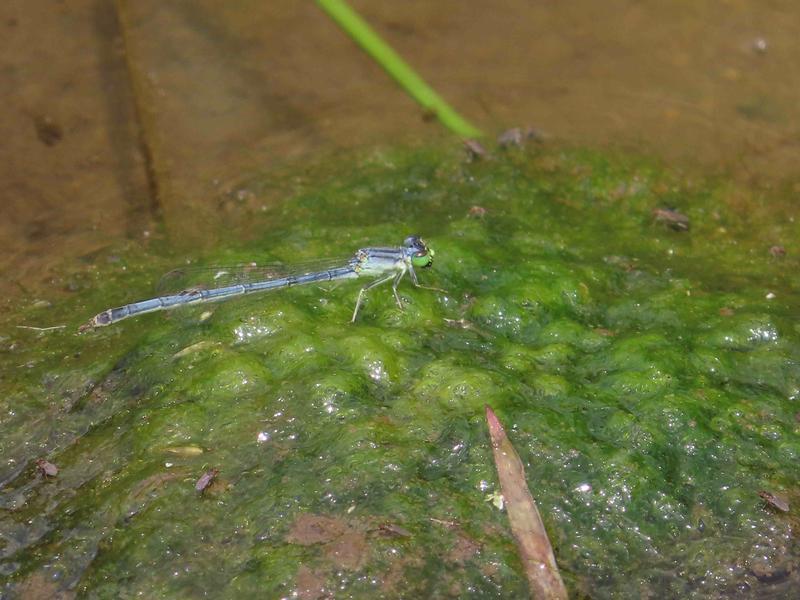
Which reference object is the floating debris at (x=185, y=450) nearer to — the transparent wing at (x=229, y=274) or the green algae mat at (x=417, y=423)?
the green algae mat at (x=417, y=423)

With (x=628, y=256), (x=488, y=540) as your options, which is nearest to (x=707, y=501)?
(x=488, y=540)

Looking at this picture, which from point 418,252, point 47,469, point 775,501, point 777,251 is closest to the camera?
point 775,501

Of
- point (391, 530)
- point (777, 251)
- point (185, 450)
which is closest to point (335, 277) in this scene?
point (185, 450)

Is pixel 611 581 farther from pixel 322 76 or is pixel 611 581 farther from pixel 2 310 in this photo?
pixel 322 76

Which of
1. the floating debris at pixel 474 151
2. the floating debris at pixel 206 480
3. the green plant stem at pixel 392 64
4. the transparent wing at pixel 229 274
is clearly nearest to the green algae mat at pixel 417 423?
the floating debris at pixel 206 480

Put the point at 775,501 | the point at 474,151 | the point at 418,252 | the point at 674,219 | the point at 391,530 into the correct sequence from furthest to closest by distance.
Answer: the point at 474,151 → the point at 674,219 → the point at 418,252 → the point at 775,501 → the point at 391,530

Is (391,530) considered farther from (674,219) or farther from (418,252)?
(674,219)
